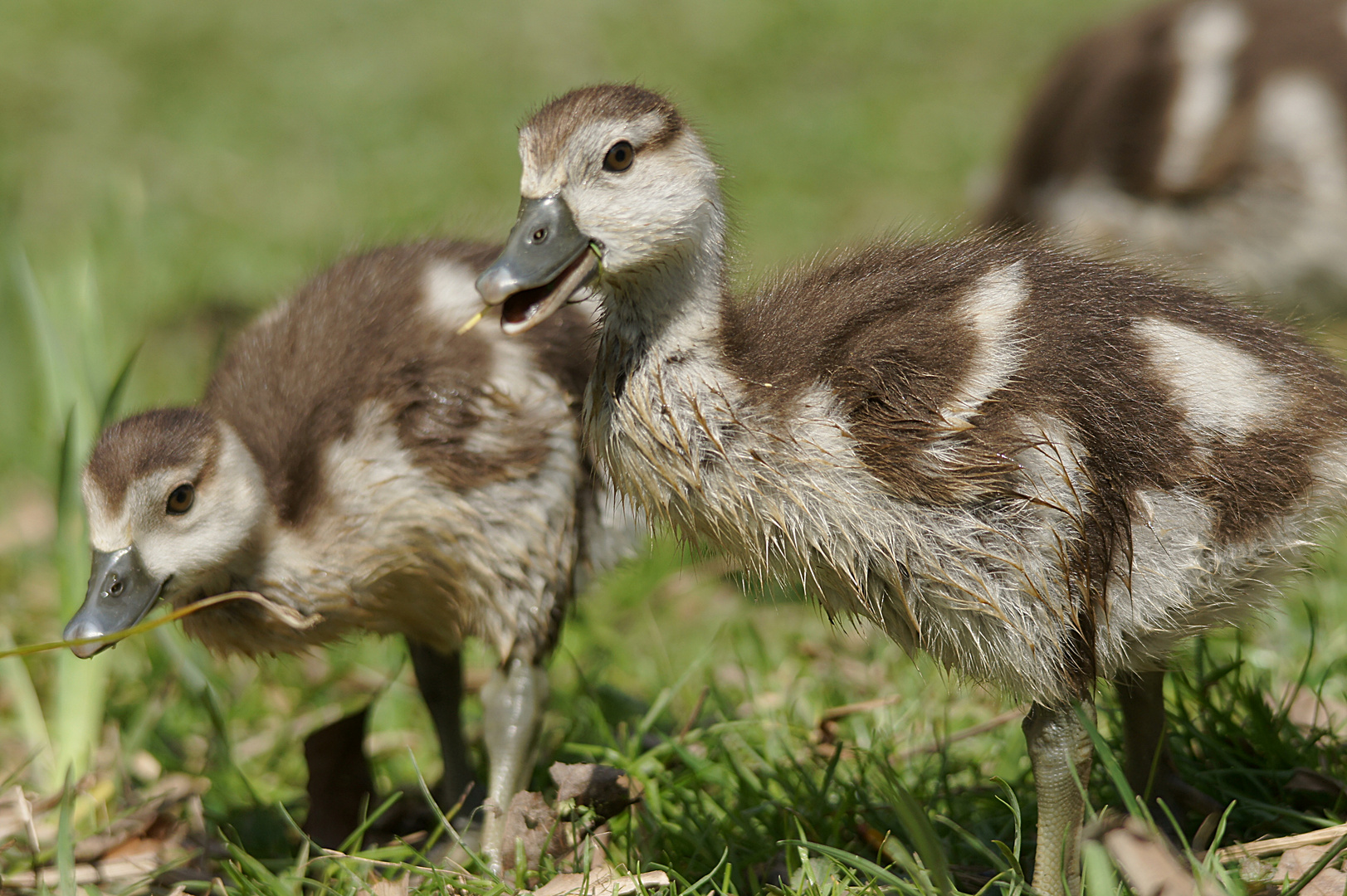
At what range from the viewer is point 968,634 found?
8.07 ft

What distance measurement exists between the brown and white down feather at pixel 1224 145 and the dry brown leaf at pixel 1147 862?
422cm

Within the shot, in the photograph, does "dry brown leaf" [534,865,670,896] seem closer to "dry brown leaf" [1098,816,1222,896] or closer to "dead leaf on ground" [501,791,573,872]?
"dead leaf on ground" [501,791,573,872]

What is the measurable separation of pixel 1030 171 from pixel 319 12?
316 inches

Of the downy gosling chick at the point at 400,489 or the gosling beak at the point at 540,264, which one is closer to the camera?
the gosling beak at the point at 540,264

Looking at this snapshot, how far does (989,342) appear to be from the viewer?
245 cm

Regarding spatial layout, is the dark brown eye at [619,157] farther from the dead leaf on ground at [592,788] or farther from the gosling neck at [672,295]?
the dead leaf on ground at [592,788]

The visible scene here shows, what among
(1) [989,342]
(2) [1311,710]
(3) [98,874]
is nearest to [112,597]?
(3) [98,874]

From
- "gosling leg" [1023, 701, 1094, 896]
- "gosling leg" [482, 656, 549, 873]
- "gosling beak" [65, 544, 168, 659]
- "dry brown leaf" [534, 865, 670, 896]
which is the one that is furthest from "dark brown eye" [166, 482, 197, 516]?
"gosling leg" [1023, 701, 1094, 896]

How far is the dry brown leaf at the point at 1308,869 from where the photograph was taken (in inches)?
97.9

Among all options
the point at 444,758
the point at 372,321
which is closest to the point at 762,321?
the point at 372,321

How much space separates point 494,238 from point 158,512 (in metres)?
1.59

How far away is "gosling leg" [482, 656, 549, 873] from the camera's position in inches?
129

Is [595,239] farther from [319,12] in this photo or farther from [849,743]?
[319,12]

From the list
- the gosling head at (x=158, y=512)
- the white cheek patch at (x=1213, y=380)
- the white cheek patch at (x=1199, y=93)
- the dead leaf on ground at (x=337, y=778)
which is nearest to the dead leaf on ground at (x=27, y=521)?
the dead leaf on ground at (x=337, y=778)
